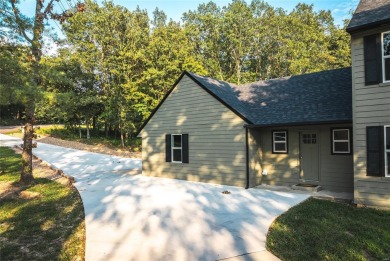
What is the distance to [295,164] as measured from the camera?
36.2ft

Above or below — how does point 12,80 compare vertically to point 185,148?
above

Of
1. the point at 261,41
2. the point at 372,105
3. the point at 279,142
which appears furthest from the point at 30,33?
the point at 261,41

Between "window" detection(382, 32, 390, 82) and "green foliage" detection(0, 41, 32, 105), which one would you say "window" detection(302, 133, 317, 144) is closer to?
"window" detection(382, 32, 390, 82)

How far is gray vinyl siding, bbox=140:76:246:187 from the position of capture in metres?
11.4

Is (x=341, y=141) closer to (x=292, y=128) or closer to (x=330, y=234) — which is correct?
(x=292, y=128)

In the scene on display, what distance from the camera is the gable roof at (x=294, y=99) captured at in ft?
33.2

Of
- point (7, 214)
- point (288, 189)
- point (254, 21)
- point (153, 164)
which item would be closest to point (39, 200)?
point (7, 214)

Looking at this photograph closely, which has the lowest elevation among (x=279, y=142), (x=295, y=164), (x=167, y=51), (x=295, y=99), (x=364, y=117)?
(x=295, y=164)

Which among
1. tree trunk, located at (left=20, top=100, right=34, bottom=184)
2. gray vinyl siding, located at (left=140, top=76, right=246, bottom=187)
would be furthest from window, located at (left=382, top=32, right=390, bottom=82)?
tree trunk, located at (left=20, top=100, right=34, bottom=184)

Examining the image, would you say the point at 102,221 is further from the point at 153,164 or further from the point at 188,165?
the point at 153,164

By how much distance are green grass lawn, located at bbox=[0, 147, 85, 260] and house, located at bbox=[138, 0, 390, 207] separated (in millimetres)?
5328

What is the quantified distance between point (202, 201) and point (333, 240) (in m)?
4.25

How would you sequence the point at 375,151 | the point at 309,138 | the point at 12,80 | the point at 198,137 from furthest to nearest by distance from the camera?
the point at 198,137 < the point at 309,138 < the point at 12,80 < the point at 375,151

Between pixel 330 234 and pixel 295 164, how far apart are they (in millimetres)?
5429
